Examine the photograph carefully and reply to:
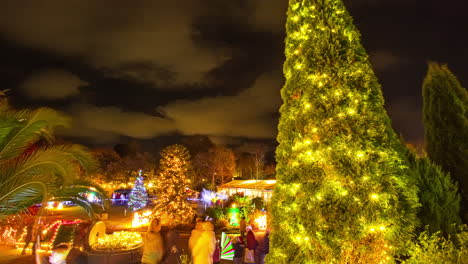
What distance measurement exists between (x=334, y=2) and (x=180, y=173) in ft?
41.6

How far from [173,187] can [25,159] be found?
10.2 metres

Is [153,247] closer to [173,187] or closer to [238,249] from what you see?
[238,249]

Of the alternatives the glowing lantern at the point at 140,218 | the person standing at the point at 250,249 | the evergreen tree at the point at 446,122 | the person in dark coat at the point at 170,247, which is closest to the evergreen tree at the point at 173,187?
the glowing lantern at the point at 140,218

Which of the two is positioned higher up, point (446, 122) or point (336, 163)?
point (446, 122)

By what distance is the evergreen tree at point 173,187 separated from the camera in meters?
15.4

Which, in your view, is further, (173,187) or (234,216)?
(234,216)

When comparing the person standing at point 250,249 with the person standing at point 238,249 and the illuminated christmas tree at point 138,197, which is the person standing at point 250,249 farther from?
the illuminated christmas tree at point 138,197

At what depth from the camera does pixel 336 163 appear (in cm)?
409

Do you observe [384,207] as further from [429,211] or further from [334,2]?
[334,2]

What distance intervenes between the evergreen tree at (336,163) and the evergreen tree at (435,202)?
4.41 ft

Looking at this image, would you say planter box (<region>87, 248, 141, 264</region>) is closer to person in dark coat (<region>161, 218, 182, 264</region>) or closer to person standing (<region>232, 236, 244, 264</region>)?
person in dark coat (<region>161, 218, 182, 264</region>)

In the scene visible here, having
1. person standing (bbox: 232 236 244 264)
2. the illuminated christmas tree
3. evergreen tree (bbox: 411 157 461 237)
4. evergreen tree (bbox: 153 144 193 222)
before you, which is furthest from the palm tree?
the illuminated christmas tree

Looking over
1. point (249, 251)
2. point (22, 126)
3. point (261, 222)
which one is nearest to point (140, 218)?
point (261, 222)

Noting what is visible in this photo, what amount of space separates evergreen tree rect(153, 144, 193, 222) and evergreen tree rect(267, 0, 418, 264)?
11.7m
